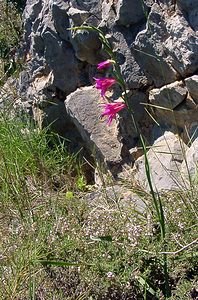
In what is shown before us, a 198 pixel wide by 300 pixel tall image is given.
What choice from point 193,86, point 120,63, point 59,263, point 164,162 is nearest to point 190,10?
point 193,86

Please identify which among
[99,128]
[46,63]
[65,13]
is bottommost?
[99,128]

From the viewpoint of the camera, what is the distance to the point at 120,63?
4.42 meters

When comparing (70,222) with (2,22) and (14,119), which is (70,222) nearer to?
(14,119)

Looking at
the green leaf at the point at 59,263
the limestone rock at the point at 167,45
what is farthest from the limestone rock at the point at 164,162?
the green leaf at the point at 59,263

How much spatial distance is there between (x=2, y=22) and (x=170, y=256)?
166 inches

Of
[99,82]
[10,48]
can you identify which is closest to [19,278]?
[99,82]

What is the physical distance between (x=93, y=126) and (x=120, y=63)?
59 centimetres

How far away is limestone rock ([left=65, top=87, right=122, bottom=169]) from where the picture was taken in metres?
4.70

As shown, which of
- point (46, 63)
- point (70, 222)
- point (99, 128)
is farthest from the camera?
point (46, 63)

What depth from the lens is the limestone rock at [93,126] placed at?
4699 mm

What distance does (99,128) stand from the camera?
4797 millimetres

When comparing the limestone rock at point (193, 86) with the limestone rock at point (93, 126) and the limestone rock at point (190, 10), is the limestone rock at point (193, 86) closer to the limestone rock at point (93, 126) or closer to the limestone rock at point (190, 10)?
the limestone rock at point (190, 10)

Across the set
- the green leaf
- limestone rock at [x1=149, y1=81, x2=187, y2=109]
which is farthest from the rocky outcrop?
the green leaf

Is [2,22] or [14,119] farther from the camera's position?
[2,22]
